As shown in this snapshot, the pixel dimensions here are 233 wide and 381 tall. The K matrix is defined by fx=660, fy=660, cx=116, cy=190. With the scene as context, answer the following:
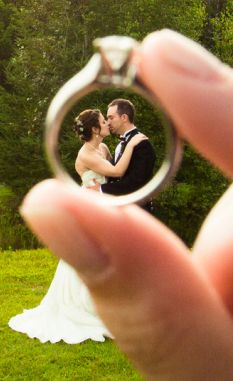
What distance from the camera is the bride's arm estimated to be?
5.80 metres

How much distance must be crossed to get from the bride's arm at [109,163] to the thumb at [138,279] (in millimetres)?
3687

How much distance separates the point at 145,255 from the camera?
163 centimetres

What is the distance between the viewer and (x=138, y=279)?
164 centimetres

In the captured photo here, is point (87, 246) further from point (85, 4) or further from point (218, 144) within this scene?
point (85, 4)

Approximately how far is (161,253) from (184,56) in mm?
515

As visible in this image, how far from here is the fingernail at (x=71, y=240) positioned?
1.58 metres

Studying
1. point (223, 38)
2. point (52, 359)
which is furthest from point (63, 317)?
point (223, 38)

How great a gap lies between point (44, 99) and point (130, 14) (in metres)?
3.59

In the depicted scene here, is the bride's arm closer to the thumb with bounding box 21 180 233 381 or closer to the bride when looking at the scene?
the bride

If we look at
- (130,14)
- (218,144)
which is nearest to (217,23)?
(130,14)

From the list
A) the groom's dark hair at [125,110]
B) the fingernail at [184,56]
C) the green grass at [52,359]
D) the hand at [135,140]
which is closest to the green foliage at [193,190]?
the green grass at [52,359]

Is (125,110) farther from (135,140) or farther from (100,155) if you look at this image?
(100,155)

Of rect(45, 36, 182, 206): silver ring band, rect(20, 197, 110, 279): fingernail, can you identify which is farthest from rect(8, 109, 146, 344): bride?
rect(20, 197, 110, 279): fingernail

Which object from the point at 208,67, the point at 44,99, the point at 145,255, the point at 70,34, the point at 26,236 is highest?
the point at 208,67
